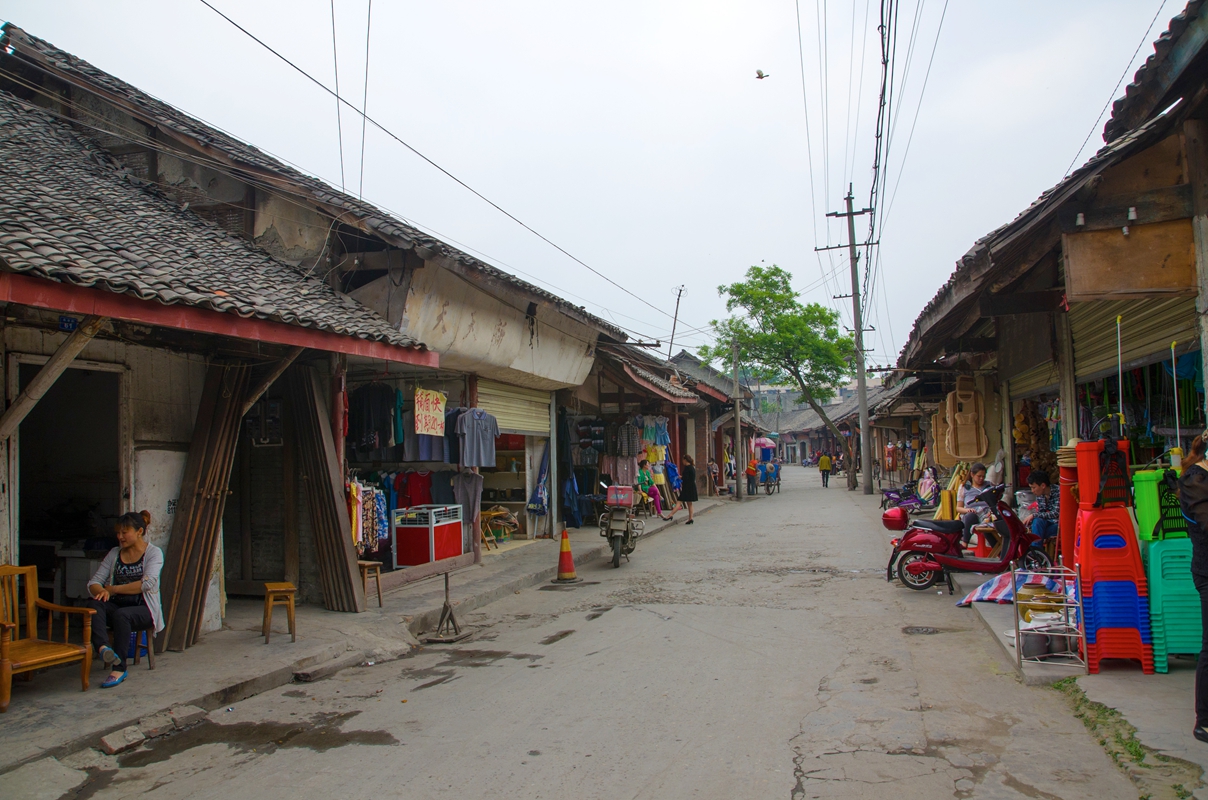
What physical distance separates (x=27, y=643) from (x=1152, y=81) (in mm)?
9142

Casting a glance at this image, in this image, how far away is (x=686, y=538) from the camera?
18.4 meters

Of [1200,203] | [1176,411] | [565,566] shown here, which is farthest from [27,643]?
[1176,411]

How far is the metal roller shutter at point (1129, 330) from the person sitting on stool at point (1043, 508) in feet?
4.80

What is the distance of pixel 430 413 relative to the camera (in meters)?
11.8

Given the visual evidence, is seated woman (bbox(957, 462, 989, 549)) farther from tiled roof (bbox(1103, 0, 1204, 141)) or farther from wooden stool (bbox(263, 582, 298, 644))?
wooden stool (bbox(263, 582, 298, 644))

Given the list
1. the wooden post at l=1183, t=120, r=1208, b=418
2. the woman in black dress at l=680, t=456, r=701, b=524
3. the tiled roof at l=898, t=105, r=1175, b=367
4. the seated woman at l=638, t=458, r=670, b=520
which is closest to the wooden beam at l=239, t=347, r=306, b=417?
the tiled roof at l=898, t=105, r=1175, b=367

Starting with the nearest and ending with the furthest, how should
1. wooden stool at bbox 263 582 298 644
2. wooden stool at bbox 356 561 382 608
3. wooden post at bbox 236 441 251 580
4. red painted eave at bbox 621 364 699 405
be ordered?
wooden stool at bbox 263 582 298 644
wooden stool at bbox 356 561 382 608
wooden post at bbox 236 441 251 580
red painted eave at bbox 621 364 699 405

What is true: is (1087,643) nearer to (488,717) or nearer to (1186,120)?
(1186,120)

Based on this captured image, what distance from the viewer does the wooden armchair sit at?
19.0ft

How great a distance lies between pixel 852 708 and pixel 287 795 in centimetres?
377

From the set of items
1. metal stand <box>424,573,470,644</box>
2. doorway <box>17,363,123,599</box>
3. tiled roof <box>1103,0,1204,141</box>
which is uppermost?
tiled roof <box>1103,0,1204,141</box>

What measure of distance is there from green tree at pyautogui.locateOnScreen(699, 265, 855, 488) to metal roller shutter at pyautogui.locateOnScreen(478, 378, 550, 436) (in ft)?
70.8

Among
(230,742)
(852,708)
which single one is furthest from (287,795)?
(852,708)

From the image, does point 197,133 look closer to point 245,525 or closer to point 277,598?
point 245,525
